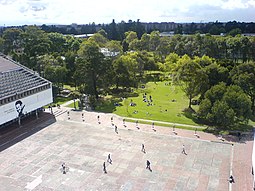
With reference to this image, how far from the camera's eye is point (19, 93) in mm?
44375

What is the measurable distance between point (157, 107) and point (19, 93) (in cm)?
2635

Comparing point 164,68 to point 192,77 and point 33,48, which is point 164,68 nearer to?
point 192,77

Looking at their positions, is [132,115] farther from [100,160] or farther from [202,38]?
[202,38]

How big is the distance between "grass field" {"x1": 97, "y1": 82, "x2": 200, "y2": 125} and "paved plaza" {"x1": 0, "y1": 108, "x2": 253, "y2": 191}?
5747 millimetres

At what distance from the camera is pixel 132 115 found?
4991 cm

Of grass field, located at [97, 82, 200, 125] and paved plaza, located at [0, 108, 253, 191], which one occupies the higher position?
grass field, located at [97, 82, 200, 125]

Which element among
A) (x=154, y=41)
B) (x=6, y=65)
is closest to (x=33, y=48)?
(x=6, y=65)

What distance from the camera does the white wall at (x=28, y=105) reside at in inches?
1647

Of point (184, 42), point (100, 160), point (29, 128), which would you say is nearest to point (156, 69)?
point (184, 42)

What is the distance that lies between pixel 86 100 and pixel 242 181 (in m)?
36.5

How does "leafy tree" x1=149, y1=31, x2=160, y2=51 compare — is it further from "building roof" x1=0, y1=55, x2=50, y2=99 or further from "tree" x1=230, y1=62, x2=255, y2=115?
"building roof" x1=0, y1=55, x2=50, y2=99

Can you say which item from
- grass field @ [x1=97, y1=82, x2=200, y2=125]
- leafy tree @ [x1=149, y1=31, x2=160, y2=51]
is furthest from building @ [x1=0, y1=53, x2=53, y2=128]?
leafy tree @ [x1=149, y1=31, x2=160, y2=51]

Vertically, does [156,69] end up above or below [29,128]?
above

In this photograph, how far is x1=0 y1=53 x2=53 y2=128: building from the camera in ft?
139
